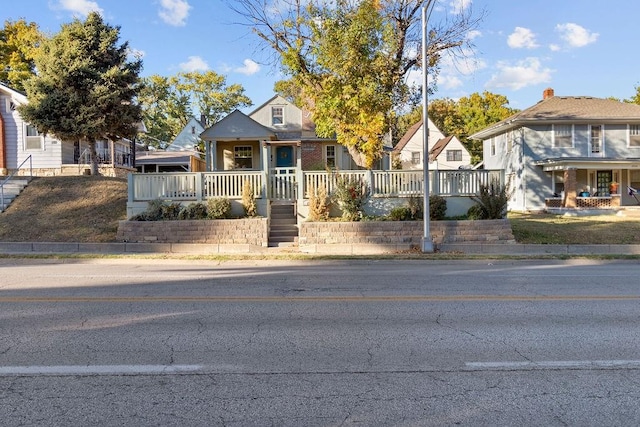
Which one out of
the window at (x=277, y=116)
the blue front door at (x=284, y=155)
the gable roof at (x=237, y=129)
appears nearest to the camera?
the gable roof at (x=237, y=129)

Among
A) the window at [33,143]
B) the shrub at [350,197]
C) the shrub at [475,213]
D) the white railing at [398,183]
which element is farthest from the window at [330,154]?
the window at [33,143]

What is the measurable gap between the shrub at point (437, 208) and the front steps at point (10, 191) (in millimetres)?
16805

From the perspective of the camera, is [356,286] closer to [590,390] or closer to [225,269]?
[225,269]

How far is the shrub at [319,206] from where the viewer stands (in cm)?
1714

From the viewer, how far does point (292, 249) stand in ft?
53.1

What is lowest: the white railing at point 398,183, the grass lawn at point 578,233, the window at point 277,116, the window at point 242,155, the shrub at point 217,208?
the grass lawn at point 578,233

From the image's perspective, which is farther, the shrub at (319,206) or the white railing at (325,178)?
the white railing at (325,178)

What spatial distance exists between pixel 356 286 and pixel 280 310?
2.63 meters

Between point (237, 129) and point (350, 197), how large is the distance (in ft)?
34.8

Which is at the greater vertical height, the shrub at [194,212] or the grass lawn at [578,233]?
the shrub at [194,212]

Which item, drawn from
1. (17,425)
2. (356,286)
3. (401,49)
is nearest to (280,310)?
(356,286)

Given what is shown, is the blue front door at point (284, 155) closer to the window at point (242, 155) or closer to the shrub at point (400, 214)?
the window at point (242, 155)

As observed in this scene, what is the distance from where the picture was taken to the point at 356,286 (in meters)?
9.36

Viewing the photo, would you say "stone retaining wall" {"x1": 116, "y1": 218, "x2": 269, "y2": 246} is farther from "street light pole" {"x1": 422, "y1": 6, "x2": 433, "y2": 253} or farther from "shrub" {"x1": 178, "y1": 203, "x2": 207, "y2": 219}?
"street light pole" {"x1": 422, "y1": 6, "x2": 433, "y2": 253}
